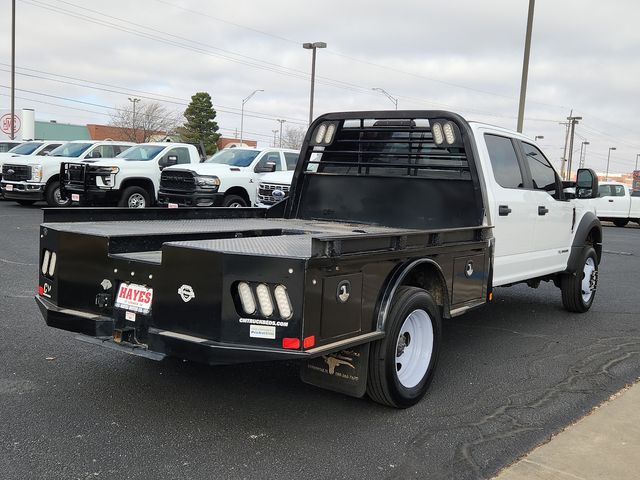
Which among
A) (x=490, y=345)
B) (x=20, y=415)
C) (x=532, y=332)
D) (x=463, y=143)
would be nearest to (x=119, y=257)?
(x=20, y=415)

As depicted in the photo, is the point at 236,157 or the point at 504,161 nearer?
the point at 504,161

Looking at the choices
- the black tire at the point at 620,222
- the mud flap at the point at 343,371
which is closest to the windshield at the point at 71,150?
the mud flap at the point at 343,371

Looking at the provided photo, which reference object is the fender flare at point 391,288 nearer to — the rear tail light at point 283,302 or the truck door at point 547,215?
the rear tail light at point 283,302

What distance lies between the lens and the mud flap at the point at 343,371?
13.3 ft

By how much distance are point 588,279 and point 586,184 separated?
139cm

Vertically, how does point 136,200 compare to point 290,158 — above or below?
below

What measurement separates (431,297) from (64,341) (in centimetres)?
331

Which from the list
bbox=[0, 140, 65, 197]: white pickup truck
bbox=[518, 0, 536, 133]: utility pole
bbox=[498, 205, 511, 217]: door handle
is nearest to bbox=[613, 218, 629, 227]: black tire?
bbox=[518, 0, 536, 133]: utility pole

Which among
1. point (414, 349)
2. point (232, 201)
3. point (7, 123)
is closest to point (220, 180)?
point (232, 201)

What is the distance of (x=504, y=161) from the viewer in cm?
624

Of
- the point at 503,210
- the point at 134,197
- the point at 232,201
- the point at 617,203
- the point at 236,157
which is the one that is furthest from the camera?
the point at 617,203

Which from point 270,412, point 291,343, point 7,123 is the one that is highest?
point 7,123

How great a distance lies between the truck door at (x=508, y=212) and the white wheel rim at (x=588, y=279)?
1707mm

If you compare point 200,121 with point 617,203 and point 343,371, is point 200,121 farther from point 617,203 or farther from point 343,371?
point 343,371
